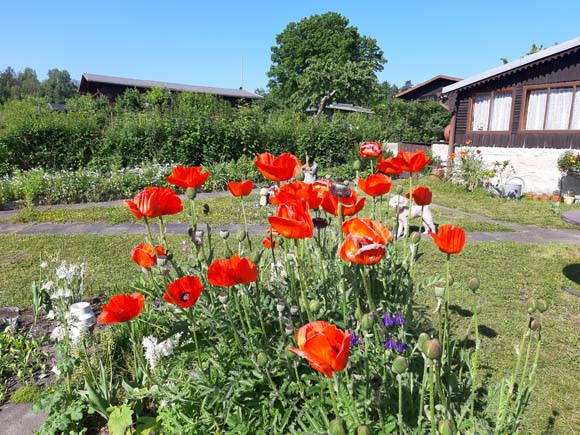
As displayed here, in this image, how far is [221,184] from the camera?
35.2 feet

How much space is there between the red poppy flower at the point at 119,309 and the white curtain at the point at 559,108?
11.5 m

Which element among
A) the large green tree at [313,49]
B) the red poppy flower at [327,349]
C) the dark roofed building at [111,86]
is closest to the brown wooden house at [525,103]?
the red poppy flower at [327,349]

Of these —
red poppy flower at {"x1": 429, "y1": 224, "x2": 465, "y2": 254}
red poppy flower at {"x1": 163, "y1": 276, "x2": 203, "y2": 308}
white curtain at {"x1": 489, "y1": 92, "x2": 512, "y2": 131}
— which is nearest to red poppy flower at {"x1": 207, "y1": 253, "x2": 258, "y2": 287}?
red poppy flower at {"x1": 163, "y1": 276, "x2": 203, "y2": 308}

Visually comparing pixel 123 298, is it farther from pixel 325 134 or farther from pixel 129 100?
pixel 129 100

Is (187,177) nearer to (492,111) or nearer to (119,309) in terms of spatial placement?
(119,309)

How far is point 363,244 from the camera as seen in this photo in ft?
4.14

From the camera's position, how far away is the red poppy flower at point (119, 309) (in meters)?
1.51

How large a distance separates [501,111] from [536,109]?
92 cm

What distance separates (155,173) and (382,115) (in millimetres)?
16587

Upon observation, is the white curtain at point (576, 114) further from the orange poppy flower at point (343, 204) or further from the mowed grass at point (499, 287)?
the orange poppy flower at point (343, 204)

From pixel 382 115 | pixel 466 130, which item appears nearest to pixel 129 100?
pixel 382 115

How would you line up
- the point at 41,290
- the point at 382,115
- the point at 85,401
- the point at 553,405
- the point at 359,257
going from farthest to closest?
the point at 382,115, the point at 41,290, the point at 553,405, the point at 85,401, the point at 359,257

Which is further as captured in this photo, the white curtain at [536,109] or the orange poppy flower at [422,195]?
the white curtain at [536,109]

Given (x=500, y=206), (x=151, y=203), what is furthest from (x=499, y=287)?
(x=500, y=206)
